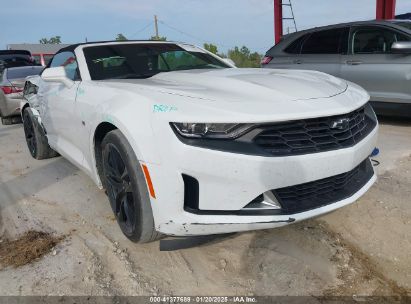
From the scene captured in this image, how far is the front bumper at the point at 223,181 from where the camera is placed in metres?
2.17

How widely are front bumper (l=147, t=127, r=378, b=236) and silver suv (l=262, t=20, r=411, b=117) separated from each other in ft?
12.4

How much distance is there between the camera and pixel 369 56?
5.87 meters

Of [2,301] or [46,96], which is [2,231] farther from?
[46,96]

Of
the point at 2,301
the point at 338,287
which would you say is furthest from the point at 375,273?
the point at 2,301

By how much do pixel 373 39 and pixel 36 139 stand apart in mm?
4902

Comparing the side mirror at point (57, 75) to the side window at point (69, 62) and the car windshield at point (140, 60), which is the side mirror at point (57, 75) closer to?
the side window at point (69, 62)

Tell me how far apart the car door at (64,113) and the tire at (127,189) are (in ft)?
2.23

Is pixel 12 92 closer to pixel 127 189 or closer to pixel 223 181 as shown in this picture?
pixel 127 189

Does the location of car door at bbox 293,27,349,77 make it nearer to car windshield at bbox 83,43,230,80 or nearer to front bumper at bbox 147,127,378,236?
car windshield at bbox 83,43,230,80

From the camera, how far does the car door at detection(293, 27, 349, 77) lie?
627 cm

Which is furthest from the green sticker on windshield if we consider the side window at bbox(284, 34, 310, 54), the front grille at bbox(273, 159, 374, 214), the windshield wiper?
the side window at bbox(284, 34, 310, 54)

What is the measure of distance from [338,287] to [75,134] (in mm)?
2436

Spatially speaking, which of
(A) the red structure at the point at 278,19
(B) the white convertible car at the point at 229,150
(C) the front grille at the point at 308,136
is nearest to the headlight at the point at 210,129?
(B) the white convertible car at the point at 229,150

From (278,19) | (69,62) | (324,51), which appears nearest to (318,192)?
(69,62)
